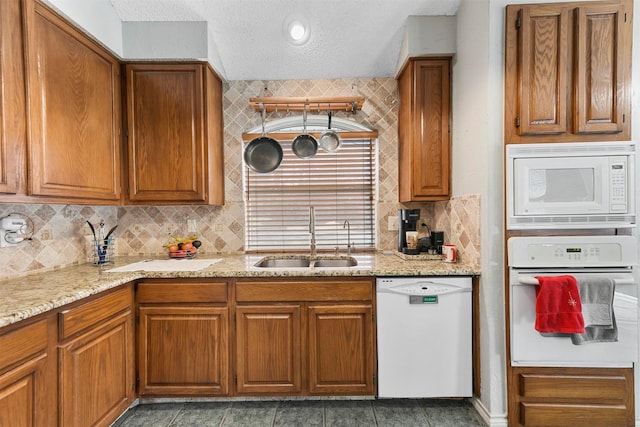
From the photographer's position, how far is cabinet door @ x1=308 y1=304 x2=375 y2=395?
203cm

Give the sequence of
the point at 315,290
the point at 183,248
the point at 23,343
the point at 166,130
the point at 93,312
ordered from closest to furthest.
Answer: the point at 23,343 < the point at 93,312 < the point at 315,290 < the point at 166,130 < the point at 183,248

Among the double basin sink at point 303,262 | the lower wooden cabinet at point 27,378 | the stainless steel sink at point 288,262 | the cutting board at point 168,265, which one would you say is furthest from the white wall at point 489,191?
the lower wooden cabinet at point 27,378

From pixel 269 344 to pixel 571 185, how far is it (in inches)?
76.3

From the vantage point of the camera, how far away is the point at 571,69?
1774 mm

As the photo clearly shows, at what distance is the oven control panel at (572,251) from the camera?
67.4 inches

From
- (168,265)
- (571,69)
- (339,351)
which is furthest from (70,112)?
(571,69)

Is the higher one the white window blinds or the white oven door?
the white window blinds

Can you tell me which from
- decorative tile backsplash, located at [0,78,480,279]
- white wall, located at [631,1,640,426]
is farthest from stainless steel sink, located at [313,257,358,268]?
white wall, located at [631,1,640,426]

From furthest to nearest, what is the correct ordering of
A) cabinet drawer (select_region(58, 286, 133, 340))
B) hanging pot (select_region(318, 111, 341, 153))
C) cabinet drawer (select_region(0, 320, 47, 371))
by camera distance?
hanging pot (select_region(318, 111, 341, 153))
cabinet drawer (select_region(58, 286, 133, 340))
cabinet drawer (select_region(0, 320, 47, 371))

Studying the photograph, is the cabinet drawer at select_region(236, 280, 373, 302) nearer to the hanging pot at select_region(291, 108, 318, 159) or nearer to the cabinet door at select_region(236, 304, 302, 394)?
the cabinet door at select_region(236, 304, 302, 394)

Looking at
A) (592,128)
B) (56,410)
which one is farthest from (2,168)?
(592,128)

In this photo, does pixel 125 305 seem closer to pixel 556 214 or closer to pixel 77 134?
pixel 77 134

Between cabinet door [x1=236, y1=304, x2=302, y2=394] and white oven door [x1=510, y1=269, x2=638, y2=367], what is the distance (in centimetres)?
124

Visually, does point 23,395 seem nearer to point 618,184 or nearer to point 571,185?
point 571,185
